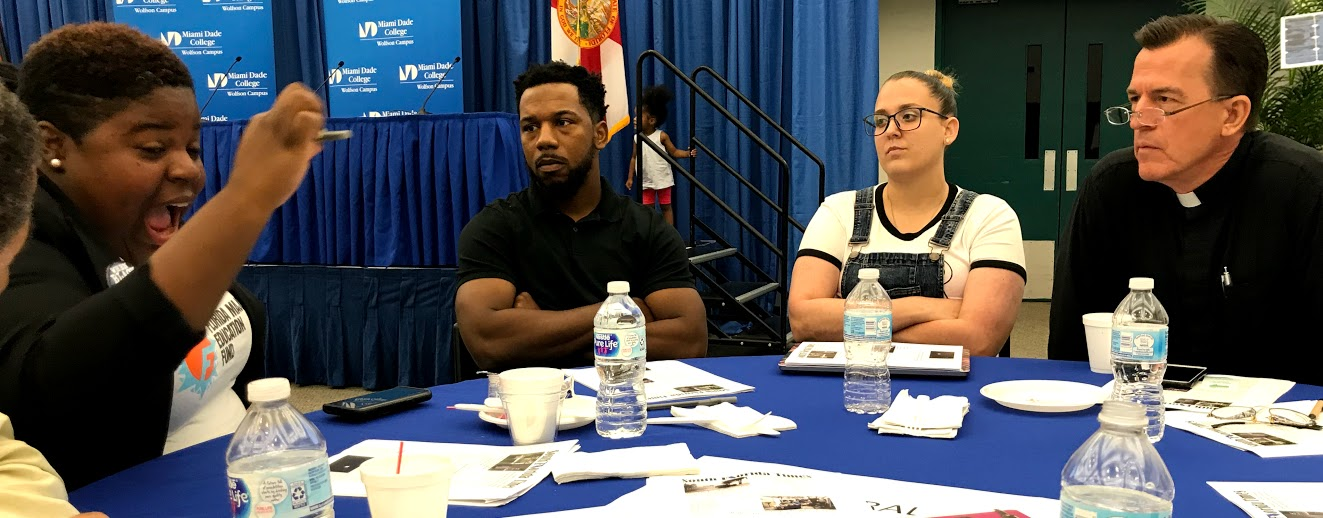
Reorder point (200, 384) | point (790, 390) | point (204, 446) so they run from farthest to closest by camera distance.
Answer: point (790, 390) → point (200, 384) → point (204, 446)

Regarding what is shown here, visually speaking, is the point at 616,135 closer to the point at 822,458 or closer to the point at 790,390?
the point at 790,390

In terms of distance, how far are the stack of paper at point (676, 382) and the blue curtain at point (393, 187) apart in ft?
8.30

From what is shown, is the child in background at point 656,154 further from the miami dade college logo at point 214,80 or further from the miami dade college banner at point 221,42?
the miami dade college logo at point 214,80

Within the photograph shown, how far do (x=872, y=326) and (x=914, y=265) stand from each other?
79 cm

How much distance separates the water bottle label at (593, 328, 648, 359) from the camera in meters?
1.31

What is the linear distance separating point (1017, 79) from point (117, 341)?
238 inches

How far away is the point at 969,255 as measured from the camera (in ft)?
7.19

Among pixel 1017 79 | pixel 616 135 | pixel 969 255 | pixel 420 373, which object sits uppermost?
pixel 1017 79

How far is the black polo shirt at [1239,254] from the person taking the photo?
185 cm

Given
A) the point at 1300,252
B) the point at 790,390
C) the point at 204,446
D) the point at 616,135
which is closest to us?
the point at 204,446

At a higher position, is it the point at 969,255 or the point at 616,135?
the point at 616,135

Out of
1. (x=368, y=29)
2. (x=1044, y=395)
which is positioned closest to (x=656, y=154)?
(x=368, y=29)

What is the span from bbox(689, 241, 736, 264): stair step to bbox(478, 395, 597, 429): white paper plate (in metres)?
2.35

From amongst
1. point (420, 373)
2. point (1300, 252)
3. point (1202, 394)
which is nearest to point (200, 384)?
point (1202, 394)
